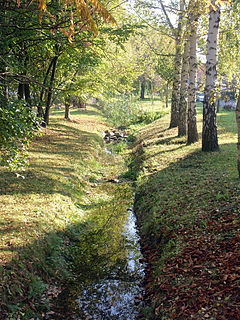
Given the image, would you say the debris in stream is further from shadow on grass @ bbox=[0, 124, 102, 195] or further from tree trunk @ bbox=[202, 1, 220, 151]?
tree trunk @ bbox=[202, 1, 220, 151]

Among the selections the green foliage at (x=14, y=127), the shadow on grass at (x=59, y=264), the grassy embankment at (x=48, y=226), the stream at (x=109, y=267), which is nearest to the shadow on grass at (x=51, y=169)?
the grassy embankment at (x=48, y=226)

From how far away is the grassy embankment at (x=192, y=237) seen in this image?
406cm

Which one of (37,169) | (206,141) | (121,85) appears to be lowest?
(37,169)

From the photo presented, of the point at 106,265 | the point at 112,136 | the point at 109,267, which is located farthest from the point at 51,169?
the point at 112,136

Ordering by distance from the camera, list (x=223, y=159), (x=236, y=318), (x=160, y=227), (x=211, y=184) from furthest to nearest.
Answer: (x=223, y=159)
(x=211, y=184)
(x=160, y=227)
(x=236, y=318)

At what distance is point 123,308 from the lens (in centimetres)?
491

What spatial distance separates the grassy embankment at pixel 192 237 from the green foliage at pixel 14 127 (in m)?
3.40

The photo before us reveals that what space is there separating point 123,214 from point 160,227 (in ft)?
7.62

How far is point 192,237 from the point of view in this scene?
564cm

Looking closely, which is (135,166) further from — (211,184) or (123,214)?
(211,184)

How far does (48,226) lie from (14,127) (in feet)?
8.80

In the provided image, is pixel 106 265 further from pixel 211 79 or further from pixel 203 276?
pixel 211 79

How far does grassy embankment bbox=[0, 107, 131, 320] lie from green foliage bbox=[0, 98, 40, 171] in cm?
114

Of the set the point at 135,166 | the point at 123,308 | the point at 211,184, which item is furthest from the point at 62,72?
the point at 123,308
